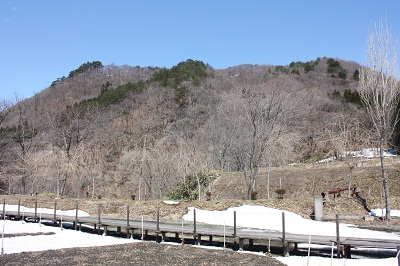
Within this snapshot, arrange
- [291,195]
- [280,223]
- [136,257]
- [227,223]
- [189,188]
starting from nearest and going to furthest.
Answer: [136,257]
[280,223]
[227,223]
[291,195]
[189,188]

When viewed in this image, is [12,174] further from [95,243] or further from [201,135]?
[95,243]

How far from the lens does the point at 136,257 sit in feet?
38.9

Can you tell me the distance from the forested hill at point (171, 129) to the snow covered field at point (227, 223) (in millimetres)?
6069

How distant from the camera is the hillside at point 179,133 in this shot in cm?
3083

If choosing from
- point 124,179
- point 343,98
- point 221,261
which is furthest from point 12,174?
point 343,98

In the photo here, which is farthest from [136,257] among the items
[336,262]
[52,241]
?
[336,262]

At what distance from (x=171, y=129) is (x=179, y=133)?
673 centimetres

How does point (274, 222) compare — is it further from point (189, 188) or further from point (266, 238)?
point (189, 188)

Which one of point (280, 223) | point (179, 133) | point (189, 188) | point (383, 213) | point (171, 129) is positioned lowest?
point (280, 223)

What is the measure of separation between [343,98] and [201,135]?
68.3 feet

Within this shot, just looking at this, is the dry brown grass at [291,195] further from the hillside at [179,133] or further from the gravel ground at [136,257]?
the gravel ground at [136,257]

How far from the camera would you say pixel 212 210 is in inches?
918

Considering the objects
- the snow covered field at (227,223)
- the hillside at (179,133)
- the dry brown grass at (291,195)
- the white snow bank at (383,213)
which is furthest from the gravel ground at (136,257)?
the hillside at (179,133)

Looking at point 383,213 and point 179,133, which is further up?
point 179,133
